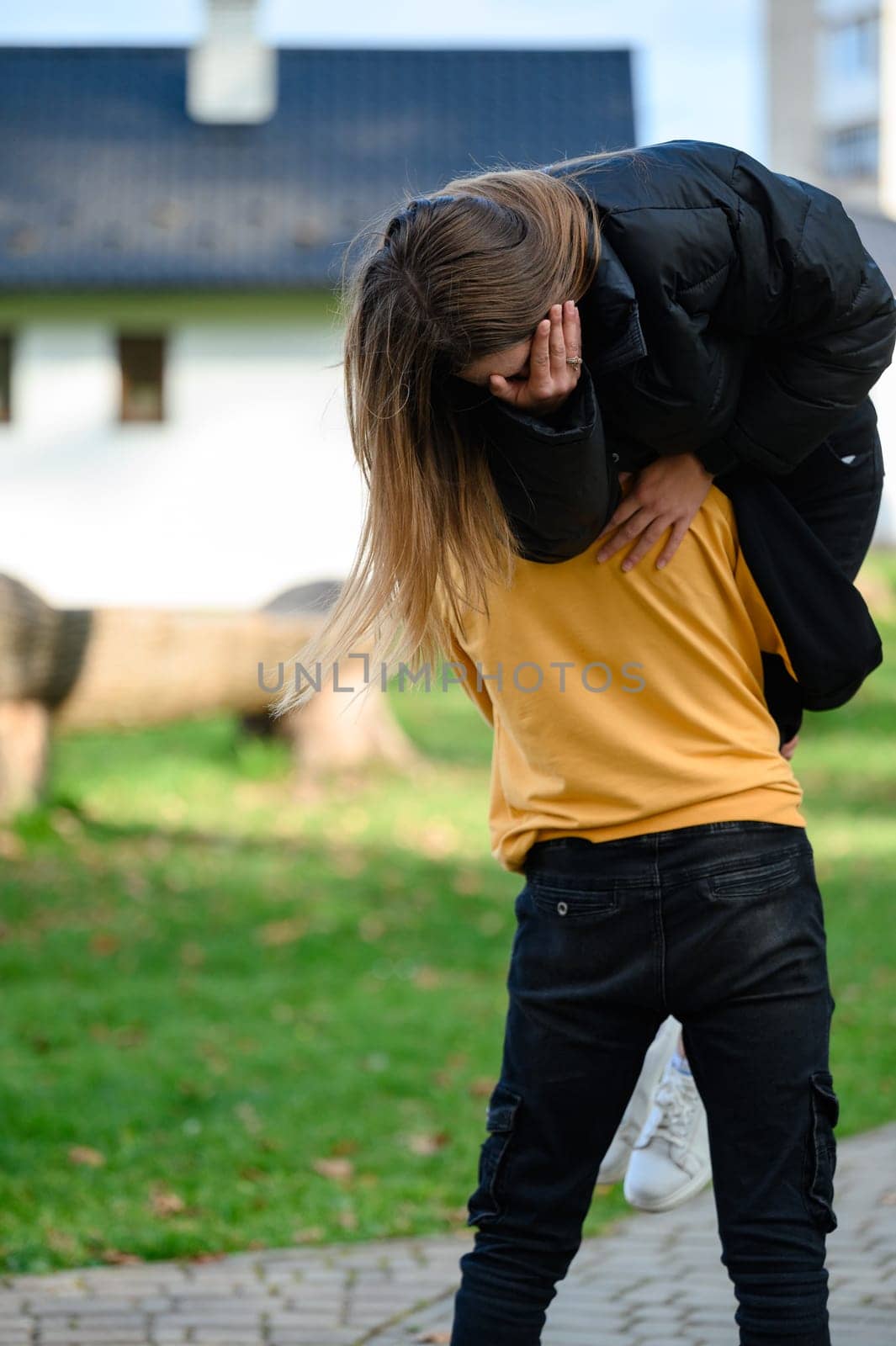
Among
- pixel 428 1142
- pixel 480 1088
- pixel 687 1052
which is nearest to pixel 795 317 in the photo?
pixel 687 1052

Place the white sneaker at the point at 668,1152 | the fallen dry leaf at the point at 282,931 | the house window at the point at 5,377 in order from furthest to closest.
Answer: the house window at the point at 5,377
the fallen dry leaf at the point at 282,931
the white sneaker at the point at 668,1152

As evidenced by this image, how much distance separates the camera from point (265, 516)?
2052 centimetres

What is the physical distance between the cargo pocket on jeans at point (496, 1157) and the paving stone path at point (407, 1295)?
1.06 metres

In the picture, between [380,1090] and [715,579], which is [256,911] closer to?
[380,1090]

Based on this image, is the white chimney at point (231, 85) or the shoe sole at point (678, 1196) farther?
the white chimney at point (231, 85)


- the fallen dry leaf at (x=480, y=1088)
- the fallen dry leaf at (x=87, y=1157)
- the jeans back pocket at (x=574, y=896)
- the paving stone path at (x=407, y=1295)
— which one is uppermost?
the jeans back pocket at (x=574, y=896)

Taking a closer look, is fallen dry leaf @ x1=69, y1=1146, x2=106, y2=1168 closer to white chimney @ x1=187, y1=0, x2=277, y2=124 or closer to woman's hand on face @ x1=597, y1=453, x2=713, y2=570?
woman's hand on face @ x1=597, y1=453, x2=713, y2=570

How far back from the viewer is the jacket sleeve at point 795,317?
6.36ft

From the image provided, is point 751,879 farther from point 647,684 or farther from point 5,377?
point 5,377

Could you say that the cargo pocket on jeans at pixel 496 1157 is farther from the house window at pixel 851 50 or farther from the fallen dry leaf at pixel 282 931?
the house window at pixel 851 50

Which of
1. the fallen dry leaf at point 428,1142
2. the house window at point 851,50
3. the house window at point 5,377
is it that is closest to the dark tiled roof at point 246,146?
the house window at point 5,377

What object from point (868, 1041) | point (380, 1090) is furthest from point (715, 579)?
point (868, 1041)

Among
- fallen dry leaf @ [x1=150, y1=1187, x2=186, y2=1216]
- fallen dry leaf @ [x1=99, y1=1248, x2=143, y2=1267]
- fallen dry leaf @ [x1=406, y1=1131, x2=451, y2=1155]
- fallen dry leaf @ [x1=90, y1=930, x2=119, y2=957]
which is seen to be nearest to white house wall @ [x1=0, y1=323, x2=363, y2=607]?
fallen dry leaf @ [x1=90, y1=930, x2=119, y2=957]
